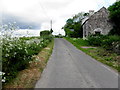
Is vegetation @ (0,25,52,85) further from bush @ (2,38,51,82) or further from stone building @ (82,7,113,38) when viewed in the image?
stone building @ (82,7,113,38)

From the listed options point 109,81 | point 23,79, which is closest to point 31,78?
point 23,79

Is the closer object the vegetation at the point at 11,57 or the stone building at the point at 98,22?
the vegetation at the point at 11,57

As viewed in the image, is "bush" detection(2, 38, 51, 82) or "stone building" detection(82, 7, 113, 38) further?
"stone building" detection(82, 7, 113, 38)

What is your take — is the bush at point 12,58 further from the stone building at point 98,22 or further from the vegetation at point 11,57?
the stone building at point 98,22

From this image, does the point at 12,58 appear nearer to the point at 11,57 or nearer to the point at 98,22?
the point at 11,57

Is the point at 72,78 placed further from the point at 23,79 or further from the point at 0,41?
the point at 0,41

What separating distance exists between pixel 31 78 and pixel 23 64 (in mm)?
1656

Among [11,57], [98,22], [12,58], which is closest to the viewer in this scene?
[11,57]

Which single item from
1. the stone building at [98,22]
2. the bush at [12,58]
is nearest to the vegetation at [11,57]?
the bush at [12,58]

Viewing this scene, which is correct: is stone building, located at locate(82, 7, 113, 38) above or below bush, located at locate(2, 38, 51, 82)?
above

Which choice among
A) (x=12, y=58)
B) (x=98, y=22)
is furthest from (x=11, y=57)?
(x=98, y=22)

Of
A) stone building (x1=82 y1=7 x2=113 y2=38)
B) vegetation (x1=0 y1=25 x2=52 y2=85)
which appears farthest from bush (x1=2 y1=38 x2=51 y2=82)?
stone building (x1=82 y1=7 x2=113 y2=38)

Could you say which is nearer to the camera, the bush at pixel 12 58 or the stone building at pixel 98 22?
the bush at pixel 12 58

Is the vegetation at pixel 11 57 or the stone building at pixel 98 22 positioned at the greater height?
the stone building at pixel 98 22
